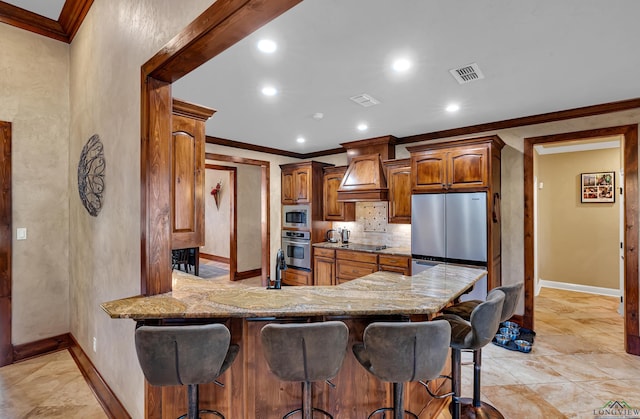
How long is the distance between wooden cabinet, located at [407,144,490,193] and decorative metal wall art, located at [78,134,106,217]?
3515 millimetres

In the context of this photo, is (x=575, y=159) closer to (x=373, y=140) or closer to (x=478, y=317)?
(x=373, y=140)

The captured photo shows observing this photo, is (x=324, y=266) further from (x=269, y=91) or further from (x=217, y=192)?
(x=217, y=192)

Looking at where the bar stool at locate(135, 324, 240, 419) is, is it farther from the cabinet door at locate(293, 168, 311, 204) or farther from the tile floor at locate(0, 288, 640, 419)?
the cabinet door at locate(293, 168, 311, 204)

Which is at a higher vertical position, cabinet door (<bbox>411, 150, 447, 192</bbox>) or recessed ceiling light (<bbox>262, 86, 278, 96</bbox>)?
recessed ceiling light (<bbox>262, 86, 278, 96</bbox>)

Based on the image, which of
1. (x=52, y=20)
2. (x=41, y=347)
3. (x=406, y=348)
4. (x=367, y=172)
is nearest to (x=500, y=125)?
(x=367, y=172)

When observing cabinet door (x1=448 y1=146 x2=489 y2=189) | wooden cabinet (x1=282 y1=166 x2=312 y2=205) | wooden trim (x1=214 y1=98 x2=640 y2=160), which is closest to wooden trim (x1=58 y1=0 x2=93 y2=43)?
wooden trim (x1=214 y1=98 x2=640 y2=160)

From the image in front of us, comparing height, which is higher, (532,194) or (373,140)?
(373,140)

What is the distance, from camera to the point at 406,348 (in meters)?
1.37

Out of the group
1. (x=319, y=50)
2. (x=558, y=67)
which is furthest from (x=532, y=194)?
(x=319, y=50)

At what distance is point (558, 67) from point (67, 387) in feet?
15.8

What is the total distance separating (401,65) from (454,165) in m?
1.83

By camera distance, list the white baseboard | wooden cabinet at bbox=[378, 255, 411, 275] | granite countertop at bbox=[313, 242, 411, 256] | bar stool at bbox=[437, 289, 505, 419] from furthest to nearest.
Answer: the white baseboard < granite countertop at bbox=[313, 242, 411, 256] < wooden cabinet at bbox=[378, 255, 411, 275] < bar stool at bbox=[437, 289, 505, 419]

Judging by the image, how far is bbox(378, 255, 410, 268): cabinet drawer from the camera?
4221 millimetres

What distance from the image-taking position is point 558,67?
2441mm
